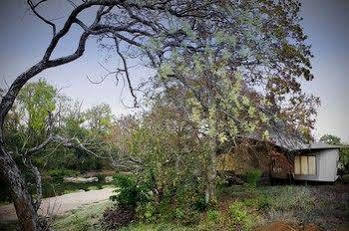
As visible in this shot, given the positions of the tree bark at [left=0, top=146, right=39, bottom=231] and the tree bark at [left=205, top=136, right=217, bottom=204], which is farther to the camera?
the tree bark at [left=205, top=136, right=217, bottom=204]

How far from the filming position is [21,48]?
7555mm

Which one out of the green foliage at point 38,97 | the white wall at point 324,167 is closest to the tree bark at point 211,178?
the white wall at point 324,167

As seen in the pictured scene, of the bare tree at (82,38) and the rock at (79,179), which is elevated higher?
the bare tree at (82,38)

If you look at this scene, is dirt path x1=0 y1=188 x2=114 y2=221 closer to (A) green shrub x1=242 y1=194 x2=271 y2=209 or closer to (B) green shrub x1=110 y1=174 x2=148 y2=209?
(B) green shrub x1=110 y1=174 x2=148 y2=209

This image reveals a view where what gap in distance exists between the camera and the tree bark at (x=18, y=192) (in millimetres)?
4910

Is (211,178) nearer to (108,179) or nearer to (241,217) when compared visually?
(241,217)

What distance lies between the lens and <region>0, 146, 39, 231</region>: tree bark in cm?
491

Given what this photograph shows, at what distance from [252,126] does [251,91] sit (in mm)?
4108

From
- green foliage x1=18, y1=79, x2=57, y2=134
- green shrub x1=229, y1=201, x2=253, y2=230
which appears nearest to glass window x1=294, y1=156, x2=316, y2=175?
green shrub x1=229, y1=201, x2=253, y2=230

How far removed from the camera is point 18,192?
496 cm

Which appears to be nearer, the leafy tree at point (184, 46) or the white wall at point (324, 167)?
the leafy tree at point (184, 46)

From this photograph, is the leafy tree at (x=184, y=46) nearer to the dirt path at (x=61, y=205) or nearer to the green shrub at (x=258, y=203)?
the green shrub at (x=258, y=203)

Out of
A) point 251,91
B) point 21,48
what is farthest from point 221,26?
point 21,48

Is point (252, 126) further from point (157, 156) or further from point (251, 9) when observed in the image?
point (157, 156)
